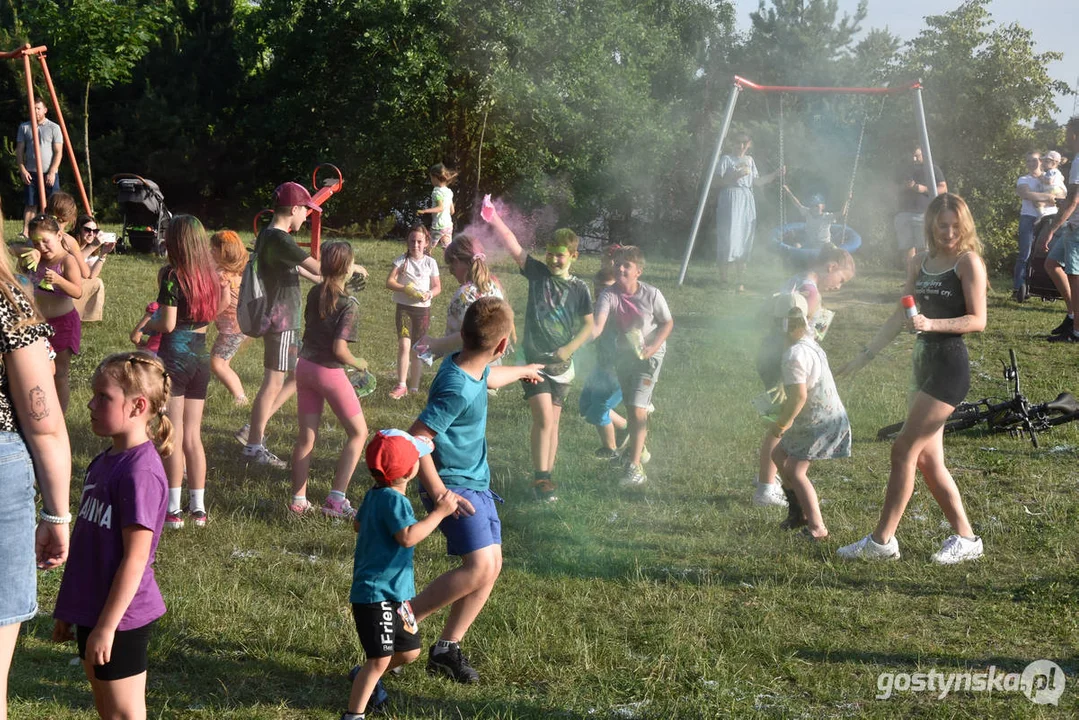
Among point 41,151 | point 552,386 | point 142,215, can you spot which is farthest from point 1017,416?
point 142,215

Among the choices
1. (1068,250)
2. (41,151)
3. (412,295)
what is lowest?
(412,295)

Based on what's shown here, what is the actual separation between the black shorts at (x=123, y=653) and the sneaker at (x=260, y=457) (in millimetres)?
4051

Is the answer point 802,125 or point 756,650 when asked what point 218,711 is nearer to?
point 756,650

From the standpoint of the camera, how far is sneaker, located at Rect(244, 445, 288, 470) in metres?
7.12

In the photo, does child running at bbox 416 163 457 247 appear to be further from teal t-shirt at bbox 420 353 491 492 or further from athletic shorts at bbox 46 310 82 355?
teal t-shirt at bbox 420 353 491 492

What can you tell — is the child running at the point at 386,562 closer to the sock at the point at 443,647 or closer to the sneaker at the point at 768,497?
the sock at the point at 443,647

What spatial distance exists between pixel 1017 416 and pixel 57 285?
6800mm

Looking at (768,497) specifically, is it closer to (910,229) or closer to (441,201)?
(441,201)

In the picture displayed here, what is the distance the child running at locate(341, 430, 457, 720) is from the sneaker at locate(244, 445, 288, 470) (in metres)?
3.62

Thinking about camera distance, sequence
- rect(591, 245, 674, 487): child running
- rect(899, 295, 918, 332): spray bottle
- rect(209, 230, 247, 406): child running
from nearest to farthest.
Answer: rect(899, 295, 918, 332): spray bottle
rect(591, 245, 674, 487): child running
rect(209, 230, 247, 406): child running

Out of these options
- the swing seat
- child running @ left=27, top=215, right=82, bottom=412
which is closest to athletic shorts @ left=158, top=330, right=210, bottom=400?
child running @ left=27, top=215, right=82, bottom=412

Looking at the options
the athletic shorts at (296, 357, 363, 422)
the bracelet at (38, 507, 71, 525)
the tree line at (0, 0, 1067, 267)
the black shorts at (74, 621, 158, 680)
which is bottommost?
the black shorts at (74, 621, 158, 680)

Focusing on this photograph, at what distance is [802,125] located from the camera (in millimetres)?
17812

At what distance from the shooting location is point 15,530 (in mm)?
2646
